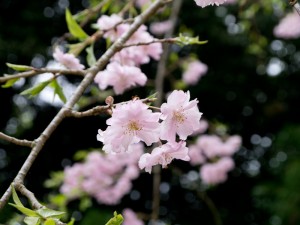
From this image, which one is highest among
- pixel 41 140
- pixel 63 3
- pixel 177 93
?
pixel 63 3

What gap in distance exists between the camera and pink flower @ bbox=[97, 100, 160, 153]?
87cm

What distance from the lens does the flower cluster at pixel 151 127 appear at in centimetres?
88

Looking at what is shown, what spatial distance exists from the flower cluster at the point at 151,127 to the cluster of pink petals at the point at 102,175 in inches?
95.4

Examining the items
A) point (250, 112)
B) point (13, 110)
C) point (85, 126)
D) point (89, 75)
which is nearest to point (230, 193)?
point (250, 112)

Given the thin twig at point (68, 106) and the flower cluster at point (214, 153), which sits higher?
the flower cluster at point (214, 153)

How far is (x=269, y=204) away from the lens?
579 centimetres

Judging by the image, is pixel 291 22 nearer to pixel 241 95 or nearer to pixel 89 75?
pixel 241 95

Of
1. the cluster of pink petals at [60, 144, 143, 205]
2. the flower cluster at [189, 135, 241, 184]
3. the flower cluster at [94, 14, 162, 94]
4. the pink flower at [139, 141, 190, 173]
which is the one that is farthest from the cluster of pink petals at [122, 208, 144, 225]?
the pink flower at [139, 141, 190, 173]

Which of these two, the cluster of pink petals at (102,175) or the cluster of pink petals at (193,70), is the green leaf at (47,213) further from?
the cluster of pink petals at (193,70)

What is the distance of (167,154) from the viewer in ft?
2.96

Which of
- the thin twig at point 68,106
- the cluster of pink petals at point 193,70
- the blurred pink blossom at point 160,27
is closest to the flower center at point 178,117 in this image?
the thin twig at point 68,106

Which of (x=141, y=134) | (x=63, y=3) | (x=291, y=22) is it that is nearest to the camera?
(x=141, y=134)

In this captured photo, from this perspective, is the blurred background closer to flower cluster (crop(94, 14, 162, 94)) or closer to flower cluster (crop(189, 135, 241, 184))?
flower cluster (crop(189, 135, 241, 184))

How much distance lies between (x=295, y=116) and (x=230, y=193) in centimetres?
133
